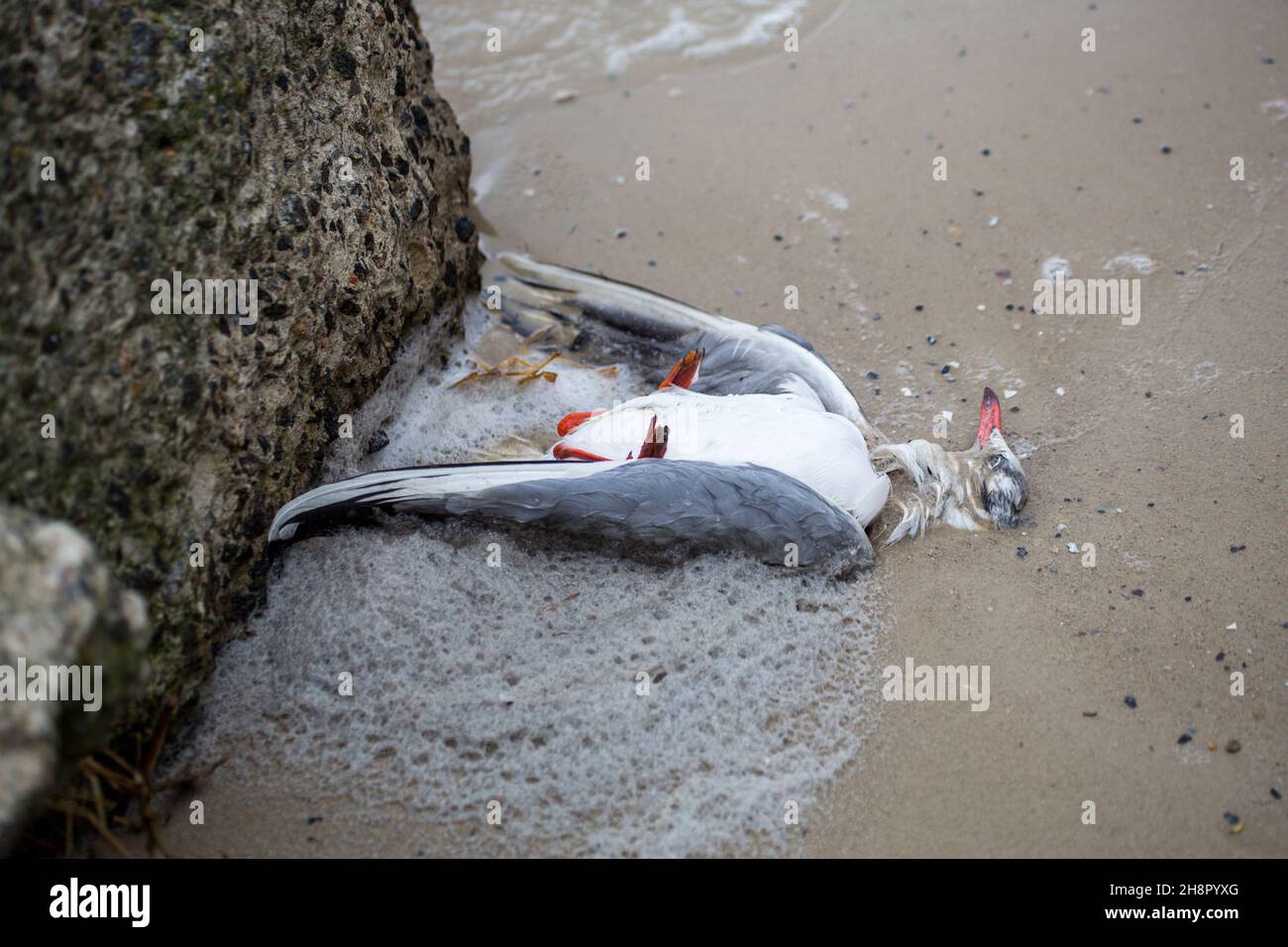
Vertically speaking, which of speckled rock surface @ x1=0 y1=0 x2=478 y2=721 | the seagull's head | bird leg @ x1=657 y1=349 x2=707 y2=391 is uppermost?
speckled rock surface @ x1=0 y1=0 x2=478 y2=721

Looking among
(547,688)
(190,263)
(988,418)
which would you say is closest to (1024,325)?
(988,418)

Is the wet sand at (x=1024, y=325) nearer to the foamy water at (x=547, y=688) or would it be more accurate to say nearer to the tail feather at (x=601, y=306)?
the foamy water at (x=547, y=688)

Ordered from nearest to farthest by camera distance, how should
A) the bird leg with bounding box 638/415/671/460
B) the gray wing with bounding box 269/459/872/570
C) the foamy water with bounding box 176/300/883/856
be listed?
1. the foamy water with bounding box 176/300/883/856
2. the gray wing with bounding box 269/459/872/570
3. the bird leg with bounding box 638/415/671/460

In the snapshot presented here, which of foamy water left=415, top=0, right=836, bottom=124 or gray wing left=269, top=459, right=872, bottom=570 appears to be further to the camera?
foamy water left=415, top=0, right=836, bottom=124

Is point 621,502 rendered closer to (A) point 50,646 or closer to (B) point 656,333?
(B) point 656,333

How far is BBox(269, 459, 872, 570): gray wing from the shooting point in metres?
2.50

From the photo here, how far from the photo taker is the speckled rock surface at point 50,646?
1.46 meters

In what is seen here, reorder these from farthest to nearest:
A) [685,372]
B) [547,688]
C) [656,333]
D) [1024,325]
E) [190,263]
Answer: [1024,325] < [656,333] < [685,372] < [547,688] < [190,263]

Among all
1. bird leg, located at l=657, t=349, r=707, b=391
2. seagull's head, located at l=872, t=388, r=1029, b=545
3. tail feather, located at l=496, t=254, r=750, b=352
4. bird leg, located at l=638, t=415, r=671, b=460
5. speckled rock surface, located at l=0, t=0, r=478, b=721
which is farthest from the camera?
tail feather, located at l=496, t=254, r=750, b=352

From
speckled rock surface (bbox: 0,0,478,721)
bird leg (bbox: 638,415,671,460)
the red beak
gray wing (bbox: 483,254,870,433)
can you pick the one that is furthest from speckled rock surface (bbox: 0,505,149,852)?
the red beak

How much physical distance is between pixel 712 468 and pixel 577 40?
303 centimetres

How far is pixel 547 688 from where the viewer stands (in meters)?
2.38

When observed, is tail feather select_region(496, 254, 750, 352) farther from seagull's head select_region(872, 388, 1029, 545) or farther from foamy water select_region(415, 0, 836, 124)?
foamy water select_region(415, 0, 836, 124)

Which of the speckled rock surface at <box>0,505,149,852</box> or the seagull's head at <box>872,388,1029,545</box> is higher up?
the speckled rock surface at <box>0,505,149,852</box>
